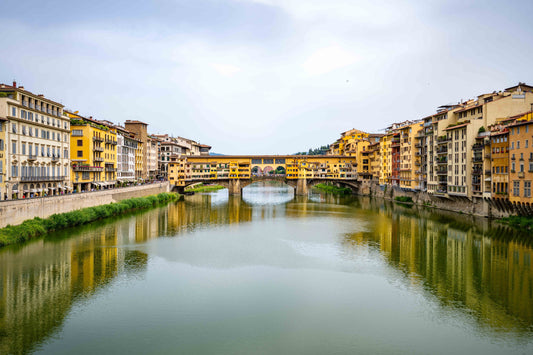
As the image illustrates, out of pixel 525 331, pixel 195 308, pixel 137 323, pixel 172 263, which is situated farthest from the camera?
pixel 172 263

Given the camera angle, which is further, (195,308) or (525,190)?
(525,190)

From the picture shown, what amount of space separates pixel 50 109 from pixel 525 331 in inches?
1638

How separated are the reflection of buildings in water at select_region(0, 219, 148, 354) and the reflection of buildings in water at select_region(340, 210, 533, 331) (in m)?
16.2

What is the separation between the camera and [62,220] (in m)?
34.2

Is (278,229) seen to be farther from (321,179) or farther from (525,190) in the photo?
(321,179)

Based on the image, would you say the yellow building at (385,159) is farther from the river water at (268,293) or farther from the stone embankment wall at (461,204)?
the river water at (268,293)

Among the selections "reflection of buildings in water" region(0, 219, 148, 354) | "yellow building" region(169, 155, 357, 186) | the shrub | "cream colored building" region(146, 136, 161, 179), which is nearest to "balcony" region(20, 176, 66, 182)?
"reflection of buildings in water" region(0, 219, 148, 354)

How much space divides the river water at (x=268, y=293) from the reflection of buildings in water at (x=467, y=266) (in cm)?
10

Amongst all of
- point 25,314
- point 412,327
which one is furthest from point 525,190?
point 25,314

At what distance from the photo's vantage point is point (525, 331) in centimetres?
1574

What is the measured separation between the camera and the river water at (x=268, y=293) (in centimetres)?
1526

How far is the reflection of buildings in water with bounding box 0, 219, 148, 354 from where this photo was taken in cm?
1576

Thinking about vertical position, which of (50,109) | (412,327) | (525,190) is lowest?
(412,327)

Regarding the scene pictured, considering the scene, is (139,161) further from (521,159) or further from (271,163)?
(521,159)
